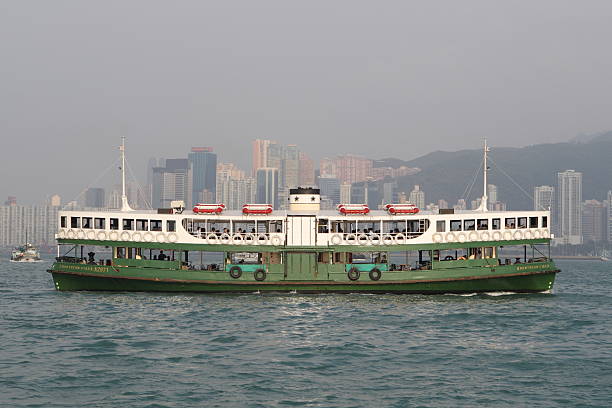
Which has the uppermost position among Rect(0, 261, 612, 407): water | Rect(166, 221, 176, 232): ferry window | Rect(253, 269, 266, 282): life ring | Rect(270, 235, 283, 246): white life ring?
Rect(166, 221, 176, 232): ferry window

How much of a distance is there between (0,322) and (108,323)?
516 cm

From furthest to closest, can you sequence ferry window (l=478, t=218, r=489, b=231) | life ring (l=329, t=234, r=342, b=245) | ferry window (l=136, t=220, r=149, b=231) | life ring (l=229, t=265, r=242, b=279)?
ferry window (l=136, t=220, r=149, b=231) → ferry window (l=478, t=218, r=489, b=231) → life ring (l=329, t=234, r=342, b=245) → life ring (l=229, t=265, r=242, b=279)

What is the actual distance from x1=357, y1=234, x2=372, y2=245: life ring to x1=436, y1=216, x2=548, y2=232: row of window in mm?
3864

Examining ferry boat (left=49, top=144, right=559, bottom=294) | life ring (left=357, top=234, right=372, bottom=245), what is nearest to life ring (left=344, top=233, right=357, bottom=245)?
ferry boat (left=49, top=144, right=559, bottom=294)

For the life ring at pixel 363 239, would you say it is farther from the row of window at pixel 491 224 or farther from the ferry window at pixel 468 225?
the ferry window at pixel 468 225

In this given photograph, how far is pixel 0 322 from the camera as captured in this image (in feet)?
101

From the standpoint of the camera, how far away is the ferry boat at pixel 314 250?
37.6 m

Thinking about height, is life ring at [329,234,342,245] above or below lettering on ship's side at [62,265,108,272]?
above

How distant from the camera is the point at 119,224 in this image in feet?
129

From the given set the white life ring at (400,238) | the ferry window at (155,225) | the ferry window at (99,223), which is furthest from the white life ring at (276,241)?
the ferry window at (99,223)

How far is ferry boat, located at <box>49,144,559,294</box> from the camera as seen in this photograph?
37.6 m

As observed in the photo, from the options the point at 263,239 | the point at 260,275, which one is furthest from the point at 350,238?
the point at 260,275

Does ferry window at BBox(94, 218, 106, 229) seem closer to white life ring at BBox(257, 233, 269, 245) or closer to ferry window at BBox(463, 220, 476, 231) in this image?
white life ring at BBox(257, 233, 269, 245)

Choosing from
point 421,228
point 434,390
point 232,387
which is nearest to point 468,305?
point 421,228
